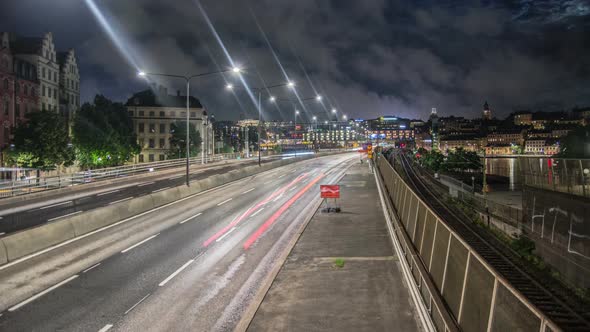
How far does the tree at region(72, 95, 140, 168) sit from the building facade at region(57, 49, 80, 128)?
4.80 m

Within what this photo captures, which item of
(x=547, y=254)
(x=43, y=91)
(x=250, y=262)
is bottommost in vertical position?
(x=547, y=254)

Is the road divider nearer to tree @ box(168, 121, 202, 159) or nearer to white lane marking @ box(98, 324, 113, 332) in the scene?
white lane marking @ box(98, 324, 113, 332)

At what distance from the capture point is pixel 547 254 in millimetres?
30188

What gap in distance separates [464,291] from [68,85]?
82307 millimetres

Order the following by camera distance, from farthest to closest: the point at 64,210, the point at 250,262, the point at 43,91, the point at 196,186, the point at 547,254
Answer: the point at 43,91
the point at 196,186
the point at 547,254
the point at 64,210
the point at 250,262

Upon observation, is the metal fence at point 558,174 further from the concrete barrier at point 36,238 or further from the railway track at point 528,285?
the concrete barrier at point 36,238

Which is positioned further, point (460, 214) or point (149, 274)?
point (460, 214)

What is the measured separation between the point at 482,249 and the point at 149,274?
60.0 feet

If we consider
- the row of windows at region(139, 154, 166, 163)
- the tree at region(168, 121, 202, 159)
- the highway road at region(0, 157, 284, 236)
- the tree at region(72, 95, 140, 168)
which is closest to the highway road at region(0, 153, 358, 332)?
the highway road at region(0, 157, 284, 236)

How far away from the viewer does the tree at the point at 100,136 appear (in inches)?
2515

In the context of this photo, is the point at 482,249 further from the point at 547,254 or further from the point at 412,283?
the point at 412,283

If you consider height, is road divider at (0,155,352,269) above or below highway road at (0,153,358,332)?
above

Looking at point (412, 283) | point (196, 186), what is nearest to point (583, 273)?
point (412, 283)

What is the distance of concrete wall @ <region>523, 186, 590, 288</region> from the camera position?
2466 centimetres
